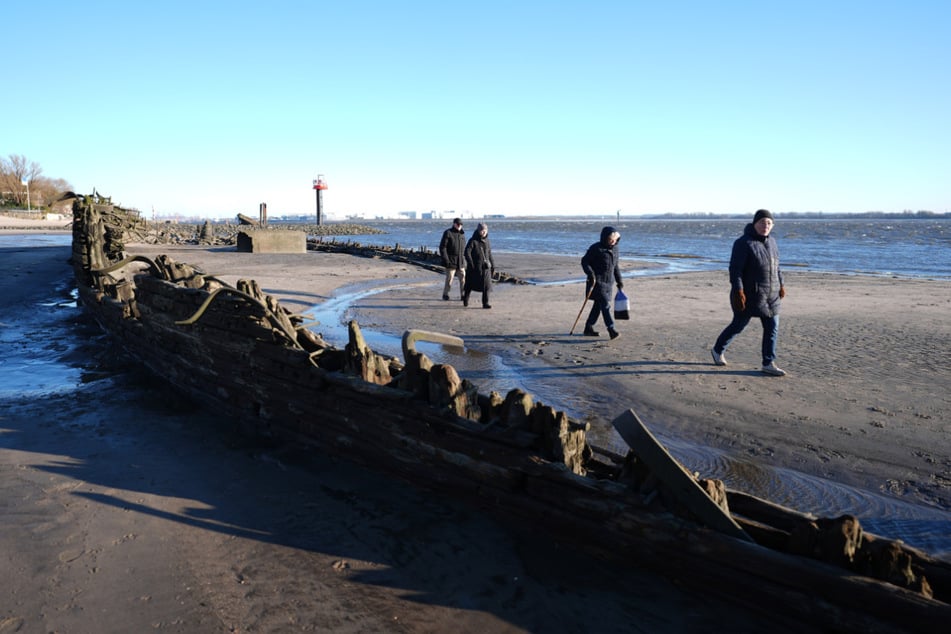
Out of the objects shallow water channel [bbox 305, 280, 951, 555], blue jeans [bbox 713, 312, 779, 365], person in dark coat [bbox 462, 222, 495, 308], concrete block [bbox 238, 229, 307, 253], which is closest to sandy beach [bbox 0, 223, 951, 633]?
shallow water channel [bbox 305, 280, 951, 555]

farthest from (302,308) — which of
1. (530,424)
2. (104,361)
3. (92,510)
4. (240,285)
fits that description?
(530,424)

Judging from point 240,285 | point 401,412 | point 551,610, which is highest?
point 240,285

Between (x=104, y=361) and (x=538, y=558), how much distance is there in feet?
26.8

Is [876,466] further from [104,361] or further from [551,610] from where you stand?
[104,361]

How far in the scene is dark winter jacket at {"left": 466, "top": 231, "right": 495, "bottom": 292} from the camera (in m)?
13.0

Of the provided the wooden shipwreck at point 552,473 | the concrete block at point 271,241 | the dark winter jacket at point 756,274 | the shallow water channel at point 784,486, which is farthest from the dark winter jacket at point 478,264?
the concrete block at point 271,241

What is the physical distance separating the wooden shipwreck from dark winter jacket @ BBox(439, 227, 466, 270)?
25.1 ft

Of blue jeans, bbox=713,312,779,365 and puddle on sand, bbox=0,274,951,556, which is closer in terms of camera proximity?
puddle on sand, bbox=0,274,951,556

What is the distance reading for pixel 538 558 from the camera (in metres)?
3.84

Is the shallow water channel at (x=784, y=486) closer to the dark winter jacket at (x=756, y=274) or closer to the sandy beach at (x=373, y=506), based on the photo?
the sandy beach at (x=373, y=506)

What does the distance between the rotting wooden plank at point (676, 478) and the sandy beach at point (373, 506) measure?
0.46 metres

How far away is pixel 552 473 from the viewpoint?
3.69 m

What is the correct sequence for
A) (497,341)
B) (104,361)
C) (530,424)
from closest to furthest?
(530,424) < (104,361) < (497,341)

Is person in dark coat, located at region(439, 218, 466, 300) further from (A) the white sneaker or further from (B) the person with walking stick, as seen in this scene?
(A) the white sneaker
